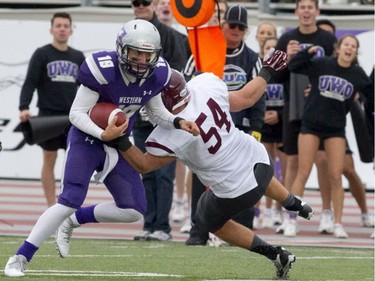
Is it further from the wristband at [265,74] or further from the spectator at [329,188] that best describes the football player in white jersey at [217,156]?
the spectator at [329,188]

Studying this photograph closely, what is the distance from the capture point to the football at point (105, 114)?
814 cm

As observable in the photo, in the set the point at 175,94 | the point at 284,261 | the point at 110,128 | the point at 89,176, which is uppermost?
the point at 175,94

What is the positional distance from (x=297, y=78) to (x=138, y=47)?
488cm

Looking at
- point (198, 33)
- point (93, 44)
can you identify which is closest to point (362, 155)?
point (198, 33)

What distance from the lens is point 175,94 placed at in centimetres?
842

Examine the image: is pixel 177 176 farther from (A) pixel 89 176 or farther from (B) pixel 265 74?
(A) pixel 89 176

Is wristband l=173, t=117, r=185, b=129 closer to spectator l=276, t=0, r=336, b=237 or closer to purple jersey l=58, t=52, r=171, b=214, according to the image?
purple jersey l=58, t=52, r=171, b=214

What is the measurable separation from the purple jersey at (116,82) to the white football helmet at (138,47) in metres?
0.08

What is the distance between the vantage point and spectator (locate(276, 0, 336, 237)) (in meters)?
12.7

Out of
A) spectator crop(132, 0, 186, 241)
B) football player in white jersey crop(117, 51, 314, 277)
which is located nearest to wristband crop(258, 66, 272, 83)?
football player in white jersey crop(117, 51, 314, 277)

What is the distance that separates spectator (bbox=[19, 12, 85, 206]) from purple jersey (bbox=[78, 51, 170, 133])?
4.55 m

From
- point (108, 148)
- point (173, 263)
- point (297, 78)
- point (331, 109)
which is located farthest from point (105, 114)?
point (297, 78)

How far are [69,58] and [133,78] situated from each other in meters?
4.86

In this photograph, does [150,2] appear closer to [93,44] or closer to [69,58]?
[69,58]
